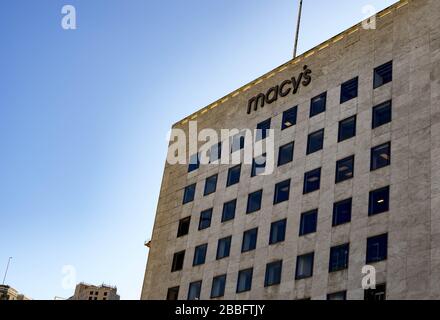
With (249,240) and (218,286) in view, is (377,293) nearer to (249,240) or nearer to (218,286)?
(249,240)

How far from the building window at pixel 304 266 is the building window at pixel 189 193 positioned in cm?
1792

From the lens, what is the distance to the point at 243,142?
61.1 m

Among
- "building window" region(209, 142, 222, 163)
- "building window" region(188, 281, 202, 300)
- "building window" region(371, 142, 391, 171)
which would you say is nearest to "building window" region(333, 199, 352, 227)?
"building window" region(371, 142, 391, 171)

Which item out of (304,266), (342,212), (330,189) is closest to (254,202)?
(330,189)

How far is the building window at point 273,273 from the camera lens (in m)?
A: 50.2

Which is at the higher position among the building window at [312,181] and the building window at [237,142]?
the building window at [237,142]

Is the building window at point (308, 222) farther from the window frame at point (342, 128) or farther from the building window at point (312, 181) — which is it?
the window frame at point (342, 128)

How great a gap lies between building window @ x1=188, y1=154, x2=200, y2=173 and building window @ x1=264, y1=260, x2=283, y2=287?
17345mm

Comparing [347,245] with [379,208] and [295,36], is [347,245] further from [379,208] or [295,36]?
[295,36]

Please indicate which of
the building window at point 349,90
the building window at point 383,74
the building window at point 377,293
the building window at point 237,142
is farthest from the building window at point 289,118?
the building window at point 377,293

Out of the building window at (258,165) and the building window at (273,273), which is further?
the building window at (258,165)

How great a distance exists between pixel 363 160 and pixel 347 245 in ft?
22.2

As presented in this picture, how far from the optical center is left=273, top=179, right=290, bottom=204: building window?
53.5 m

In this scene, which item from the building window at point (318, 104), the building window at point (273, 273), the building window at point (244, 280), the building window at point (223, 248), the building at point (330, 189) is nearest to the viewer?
the building at point (330, 189)
